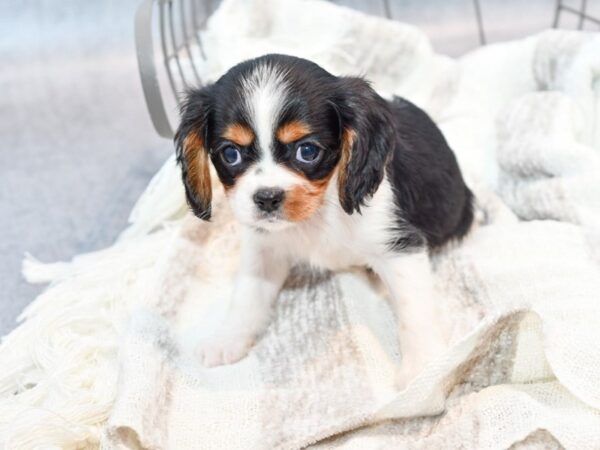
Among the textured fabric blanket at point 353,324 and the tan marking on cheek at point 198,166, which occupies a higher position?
the tan marking on cheek at point 198,166

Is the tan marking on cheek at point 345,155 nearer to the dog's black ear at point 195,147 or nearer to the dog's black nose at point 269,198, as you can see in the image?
the dog's black nose at point 269,198

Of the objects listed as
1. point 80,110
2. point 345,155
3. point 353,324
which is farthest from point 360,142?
point 80,110

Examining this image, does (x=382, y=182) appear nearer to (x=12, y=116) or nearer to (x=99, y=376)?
(x=99, y=376)

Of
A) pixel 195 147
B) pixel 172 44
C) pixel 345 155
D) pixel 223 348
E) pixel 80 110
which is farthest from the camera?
pixel 80 110

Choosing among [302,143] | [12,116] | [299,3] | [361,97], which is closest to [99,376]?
[302,143]

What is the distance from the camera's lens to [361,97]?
188 cm

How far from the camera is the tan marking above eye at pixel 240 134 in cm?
181

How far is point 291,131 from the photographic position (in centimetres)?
180

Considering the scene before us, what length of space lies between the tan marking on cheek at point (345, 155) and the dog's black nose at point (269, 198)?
18 centimetres

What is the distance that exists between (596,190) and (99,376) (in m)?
1.63

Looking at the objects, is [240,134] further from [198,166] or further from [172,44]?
[172,44]

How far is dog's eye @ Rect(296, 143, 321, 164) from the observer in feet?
6.01

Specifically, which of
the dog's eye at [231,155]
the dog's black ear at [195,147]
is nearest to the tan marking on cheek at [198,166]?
the dog's black ear at [195,147]

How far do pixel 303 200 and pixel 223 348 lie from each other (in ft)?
1.90
